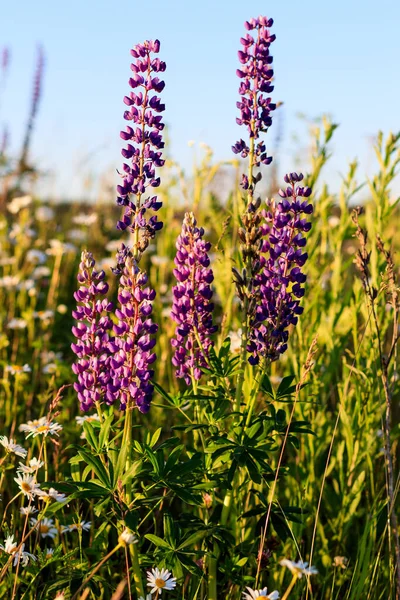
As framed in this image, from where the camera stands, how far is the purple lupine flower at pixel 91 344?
1830mm

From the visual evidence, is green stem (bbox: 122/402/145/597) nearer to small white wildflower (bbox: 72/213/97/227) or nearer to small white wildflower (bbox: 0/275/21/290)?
small white wildflower (bbox: 0/275/21/290)

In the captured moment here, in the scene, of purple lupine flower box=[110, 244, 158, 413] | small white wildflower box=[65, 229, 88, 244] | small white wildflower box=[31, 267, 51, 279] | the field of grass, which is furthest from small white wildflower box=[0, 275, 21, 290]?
purple lupine flower box=[110, 244, 158, 413]

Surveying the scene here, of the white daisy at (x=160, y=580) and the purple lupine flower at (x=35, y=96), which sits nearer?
the white daisy at (x=160, y=580)

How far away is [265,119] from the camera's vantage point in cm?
193

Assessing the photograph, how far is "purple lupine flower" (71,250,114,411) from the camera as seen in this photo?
1830 mm

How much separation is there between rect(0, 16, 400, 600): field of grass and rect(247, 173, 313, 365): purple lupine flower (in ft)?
0.16

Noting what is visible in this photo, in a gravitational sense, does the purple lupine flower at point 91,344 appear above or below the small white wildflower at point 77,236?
→ below

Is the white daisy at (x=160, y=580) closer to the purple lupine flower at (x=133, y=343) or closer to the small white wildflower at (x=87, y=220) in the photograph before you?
the purple lupine flower at (x=133, y=343)

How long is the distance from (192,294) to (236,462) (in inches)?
20.5

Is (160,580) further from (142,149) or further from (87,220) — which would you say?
(87,220)

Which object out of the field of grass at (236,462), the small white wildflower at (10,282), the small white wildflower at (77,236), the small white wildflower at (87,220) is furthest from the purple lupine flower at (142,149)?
the small white wildflower at (77,236)

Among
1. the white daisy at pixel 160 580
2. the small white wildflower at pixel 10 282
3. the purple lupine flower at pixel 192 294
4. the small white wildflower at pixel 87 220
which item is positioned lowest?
the white daisy at pixel 160 580

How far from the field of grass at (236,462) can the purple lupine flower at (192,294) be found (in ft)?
0.11

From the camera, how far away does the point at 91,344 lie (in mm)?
1865
